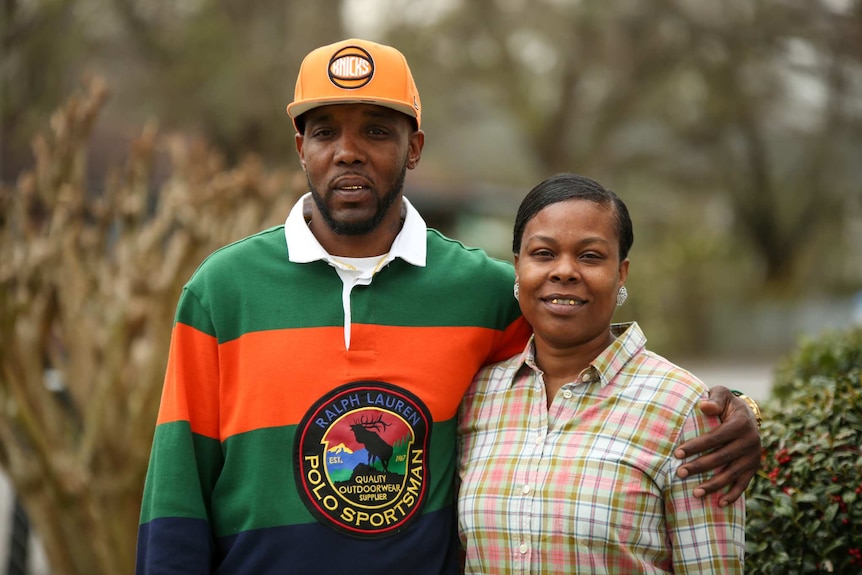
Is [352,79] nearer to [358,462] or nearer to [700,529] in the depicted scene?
[358,462]

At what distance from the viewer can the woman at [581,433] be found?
255 cm

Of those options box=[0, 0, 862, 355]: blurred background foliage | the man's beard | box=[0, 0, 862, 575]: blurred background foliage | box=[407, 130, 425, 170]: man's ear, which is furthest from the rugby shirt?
box=[0, 0, 862, 355]: blurred background foliage

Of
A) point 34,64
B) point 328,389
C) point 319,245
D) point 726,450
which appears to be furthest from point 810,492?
point 34,64

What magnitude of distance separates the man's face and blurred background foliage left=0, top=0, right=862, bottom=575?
7.85 feet

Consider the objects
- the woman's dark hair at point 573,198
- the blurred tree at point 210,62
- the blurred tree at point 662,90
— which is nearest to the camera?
the woman's dark hair at point 573,198

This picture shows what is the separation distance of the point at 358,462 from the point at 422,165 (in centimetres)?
2106

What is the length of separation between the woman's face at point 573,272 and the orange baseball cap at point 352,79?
0.53 meters

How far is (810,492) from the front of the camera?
10.1 feet

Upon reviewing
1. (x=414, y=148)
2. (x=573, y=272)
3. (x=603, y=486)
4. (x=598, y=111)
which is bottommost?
(x=603, y=486)

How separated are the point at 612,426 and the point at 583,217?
57 centimetres

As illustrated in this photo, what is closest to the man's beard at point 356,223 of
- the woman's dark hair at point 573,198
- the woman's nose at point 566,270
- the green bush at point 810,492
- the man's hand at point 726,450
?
the woman's dark hair at point 573,198

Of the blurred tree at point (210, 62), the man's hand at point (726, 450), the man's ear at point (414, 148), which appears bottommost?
the man's hand at point (726, 450)

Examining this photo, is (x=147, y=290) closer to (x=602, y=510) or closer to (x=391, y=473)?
(x=391, y=473)

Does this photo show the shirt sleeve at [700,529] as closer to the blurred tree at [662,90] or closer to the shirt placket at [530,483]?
the shirt placket at [530,483]
